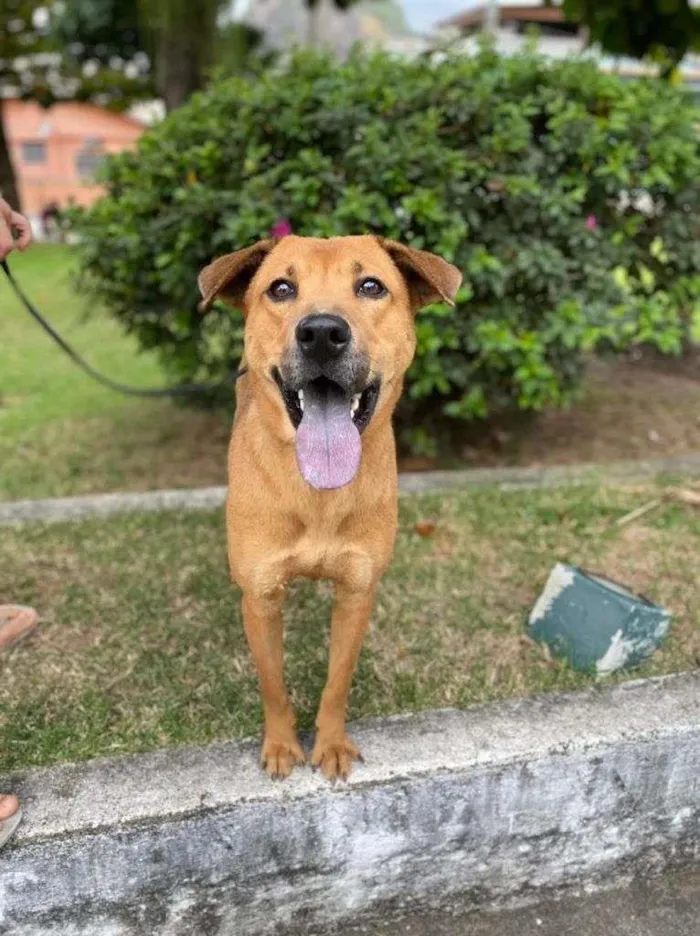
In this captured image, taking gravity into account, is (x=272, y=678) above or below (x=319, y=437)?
below

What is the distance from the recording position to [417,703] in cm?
289

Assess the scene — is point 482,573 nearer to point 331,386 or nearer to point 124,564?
point 124,564

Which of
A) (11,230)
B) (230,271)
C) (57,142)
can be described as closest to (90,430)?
(11,230)

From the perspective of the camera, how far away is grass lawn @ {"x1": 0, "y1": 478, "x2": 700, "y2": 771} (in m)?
2.85

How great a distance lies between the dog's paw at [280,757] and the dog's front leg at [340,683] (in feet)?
0.18

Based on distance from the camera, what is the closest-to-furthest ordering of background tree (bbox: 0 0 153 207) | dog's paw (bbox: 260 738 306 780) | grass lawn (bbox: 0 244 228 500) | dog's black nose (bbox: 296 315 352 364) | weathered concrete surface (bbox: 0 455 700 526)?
dog's black nose (bbox: 296 315 352 364) < dog's paw (bbox: 260 738 306 780) < weathered concrete surface (bbox: 0 455 700 526) < grass lawn (bbox: 0 244 228 500) < background tree (bbox: 0 0 153 207)

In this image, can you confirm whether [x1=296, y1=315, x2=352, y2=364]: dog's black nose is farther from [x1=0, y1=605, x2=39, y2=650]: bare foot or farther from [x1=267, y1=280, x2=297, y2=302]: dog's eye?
[x1=0, y1=605, x2=39, y2=650]: bare foot

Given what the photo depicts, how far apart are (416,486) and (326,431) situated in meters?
2.56

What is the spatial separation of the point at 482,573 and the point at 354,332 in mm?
2003

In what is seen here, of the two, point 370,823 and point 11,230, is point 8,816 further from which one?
point 11,230

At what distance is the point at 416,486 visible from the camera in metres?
4.71

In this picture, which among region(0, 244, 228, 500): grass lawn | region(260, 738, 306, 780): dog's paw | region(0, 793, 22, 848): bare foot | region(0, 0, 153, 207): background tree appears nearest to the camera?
region(0, 793, 22, 848): bare foot

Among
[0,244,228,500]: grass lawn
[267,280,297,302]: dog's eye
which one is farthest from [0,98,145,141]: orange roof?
[267,280,297,302]: dog's eye

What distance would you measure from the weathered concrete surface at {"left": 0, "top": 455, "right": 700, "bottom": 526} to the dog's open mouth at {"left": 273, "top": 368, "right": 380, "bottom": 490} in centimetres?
234
